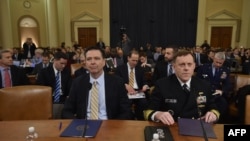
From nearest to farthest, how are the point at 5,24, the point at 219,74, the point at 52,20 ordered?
1. the point at 219,74
2. the point at 5,24
3. the point at 52,20

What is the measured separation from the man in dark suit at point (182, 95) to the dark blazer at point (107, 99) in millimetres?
343

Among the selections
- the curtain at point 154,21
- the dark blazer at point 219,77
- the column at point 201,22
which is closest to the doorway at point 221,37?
the column at point 201,22

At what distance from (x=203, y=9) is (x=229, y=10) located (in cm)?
140

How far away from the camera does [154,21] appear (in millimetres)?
14039

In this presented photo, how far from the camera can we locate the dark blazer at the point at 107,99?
7.13ft

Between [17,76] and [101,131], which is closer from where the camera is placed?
[101,131]

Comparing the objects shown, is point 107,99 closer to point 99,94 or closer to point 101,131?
point 99,94

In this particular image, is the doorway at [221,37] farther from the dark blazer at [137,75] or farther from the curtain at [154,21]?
the dark blazer at [137,75]

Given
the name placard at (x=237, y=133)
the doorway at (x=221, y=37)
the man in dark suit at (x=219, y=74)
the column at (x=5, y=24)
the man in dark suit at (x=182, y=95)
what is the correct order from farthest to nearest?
the doorway at (x=221, y=37)
the column at (x=5, y=24)
the man in dark suit at (x=219, y=74)
the man in dark suit at (x=182, y=95)
the name placard at (x=237, y=133)

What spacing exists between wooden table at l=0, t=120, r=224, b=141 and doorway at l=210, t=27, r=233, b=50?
484 inches

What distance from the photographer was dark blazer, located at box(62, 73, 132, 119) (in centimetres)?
217

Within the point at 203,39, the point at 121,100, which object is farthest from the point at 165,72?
the point at 203,39

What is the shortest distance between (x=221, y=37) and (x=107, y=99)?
12264 millimetres

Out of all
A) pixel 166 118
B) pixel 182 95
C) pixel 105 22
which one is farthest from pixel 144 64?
pixel 105 22
